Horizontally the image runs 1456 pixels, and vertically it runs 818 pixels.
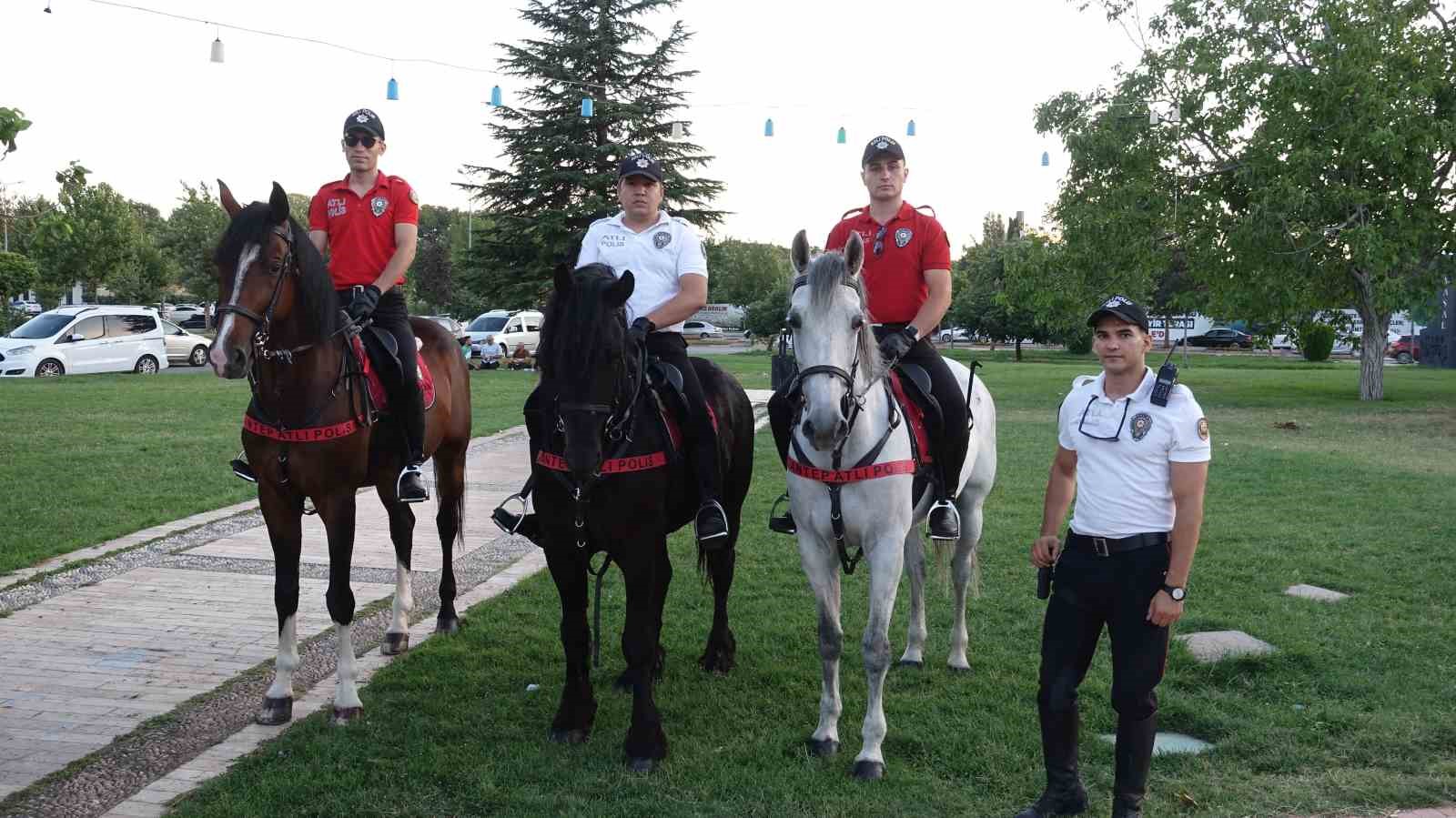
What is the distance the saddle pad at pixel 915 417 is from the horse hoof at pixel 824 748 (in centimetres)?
145

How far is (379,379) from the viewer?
612 cm

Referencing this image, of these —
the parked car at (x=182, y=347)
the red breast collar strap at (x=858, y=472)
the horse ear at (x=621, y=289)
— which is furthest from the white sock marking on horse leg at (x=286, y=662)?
the parked car at (x=182, y=347)

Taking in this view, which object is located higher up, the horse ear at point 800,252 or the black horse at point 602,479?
the horse ear at point 800,252

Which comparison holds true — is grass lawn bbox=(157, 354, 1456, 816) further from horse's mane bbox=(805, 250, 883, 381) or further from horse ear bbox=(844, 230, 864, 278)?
horse ear bbox=(844, 230, 864, 278)

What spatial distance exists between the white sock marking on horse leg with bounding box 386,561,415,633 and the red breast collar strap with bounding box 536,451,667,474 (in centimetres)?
225

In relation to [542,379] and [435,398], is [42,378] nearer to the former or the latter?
[435,398]

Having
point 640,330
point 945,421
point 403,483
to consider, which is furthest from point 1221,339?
point 640,330

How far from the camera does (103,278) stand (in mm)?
50375

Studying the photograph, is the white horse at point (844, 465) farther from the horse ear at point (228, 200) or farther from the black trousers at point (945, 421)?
the horse ear at point (228, 200)

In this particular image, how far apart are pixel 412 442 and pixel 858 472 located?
288cm

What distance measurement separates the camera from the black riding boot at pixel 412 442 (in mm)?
6215

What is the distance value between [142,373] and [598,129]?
18.7 meters

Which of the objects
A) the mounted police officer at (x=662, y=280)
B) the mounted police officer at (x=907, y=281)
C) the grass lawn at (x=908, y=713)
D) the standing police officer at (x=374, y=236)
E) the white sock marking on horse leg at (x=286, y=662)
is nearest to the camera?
the grass lawn at (x=908, y=713)

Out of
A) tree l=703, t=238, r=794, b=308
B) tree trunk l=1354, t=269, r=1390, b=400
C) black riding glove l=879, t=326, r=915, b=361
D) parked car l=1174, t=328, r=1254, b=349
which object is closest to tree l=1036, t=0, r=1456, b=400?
tree trunk l=1354, t=269, r=1390, b=400
